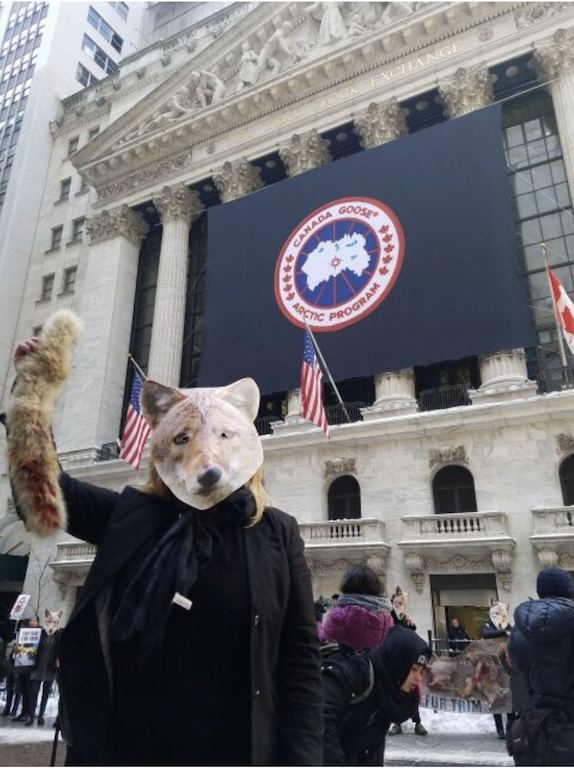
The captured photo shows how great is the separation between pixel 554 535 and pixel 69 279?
30703 millimetres

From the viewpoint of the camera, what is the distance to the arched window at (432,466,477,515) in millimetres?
19328

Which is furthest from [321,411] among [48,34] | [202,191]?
[48,34]

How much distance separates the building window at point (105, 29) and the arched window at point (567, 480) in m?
49.6

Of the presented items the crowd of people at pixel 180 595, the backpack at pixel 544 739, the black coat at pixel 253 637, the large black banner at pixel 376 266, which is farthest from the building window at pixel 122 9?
the backpack at pixel 544 739

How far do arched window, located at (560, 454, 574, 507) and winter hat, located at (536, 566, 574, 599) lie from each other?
47.6 feet

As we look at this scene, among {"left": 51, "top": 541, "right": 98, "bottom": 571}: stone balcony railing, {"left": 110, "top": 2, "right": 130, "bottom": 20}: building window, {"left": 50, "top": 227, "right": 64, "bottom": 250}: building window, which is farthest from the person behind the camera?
{"left": 110, "top": 2, "right": 130, "bottom": 20}: building window

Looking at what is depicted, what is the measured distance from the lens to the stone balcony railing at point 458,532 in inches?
677

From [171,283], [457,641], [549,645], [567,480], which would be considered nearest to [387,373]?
[567,480]

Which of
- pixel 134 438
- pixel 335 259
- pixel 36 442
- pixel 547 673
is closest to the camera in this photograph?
pixel 36 442

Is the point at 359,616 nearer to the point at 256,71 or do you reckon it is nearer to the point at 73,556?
the point at 73,556

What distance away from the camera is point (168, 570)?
2.28 meters

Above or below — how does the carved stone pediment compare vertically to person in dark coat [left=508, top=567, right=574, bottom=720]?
above

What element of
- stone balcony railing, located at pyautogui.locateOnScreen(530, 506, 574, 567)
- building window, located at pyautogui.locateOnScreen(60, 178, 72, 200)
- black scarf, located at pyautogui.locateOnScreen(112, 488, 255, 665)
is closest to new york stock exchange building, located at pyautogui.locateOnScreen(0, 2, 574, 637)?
stone balcony railing, located at pyautogui.locateOnScreen(530, 506, 574, 567)

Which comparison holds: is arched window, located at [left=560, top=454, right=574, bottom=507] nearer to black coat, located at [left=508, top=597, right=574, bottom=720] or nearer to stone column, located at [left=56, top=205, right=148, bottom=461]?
black coat, located at [left=508, top=597, right=574, bottom=720]
